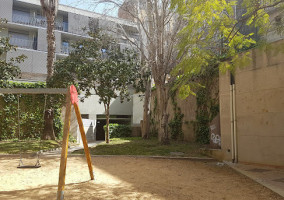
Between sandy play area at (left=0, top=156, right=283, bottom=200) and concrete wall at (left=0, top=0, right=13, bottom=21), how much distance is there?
23.4m

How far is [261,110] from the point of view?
7.68 meters

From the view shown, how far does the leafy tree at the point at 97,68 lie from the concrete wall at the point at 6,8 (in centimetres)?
1784

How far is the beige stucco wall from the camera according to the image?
23.8 ft

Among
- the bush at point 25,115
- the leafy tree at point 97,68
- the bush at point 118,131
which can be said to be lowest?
the bush at point 118,131

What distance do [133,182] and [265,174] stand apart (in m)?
3.48

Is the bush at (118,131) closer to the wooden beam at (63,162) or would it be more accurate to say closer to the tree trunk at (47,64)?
the tree trunk at (47,64)

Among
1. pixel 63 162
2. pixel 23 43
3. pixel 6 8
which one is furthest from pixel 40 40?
pixel 63 162

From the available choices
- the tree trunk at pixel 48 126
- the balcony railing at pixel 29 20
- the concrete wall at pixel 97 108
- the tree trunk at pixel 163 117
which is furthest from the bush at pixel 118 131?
the balcony railing at pixel 29 20

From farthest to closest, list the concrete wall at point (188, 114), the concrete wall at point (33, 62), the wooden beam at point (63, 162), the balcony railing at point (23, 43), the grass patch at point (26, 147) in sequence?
1. the balcony railing at point (23, 43)
2. the concrete wall at point (33, 62)
3. the concrete wall at point (188, 114)
4. the grass patch at point (26, 147)
5. the wooden beam at point (63, 162)

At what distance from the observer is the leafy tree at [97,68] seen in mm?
12734

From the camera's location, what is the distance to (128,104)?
83.6 ft

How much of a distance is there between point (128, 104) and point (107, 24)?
10.3m

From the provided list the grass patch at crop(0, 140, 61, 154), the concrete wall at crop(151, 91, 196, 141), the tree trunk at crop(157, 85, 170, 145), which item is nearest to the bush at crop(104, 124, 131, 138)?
the concrete wall at crop(151, 91, 196, 141)

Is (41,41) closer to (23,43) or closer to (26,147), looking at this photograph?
(23,43)
